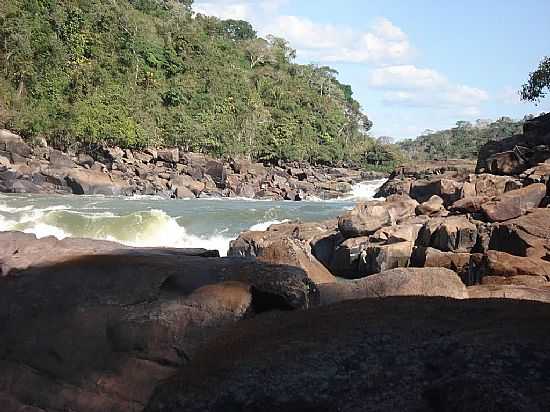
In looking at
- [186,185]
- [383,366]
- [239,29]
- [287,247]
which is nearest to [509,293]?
[287,247]

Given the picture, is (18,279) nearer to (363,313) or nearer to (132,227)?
(363,313)

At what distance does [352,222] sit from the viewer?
63.1ft

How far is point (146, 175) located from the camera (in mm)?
45375

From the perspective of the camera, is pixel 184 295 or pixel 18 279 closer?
pixel 184 295

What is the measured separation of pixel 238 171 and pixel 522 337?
50414 millimetres

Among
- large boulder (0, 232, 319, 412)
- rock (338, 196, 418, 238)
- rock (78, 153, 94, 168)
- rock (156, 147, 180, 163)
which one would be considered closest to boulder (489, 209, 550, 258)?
rock (338, 196, 418, 238)

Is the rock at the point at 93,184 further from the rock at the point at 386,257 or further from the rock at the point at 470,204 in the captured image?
the rock at the point at 386,257

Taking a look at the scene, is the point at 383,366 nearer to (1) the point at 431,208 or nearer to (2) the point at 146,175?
(1) the point at 431,208

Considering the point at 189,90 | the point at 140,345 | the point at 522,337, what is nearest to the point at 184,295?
the point at 140,345

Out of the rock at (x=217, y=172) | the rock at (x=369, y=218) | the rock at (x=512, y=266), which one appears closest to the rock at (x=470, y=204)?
the rock at (x=369, y=218)

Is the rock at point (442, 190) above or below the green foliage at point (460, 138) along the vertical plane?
below

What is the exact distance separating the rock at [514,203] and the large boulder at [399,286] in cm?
1054

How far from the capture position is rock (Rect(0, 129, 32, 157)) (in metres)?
40.8

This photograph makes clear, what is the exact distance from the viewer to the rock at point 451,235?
15789 mm
